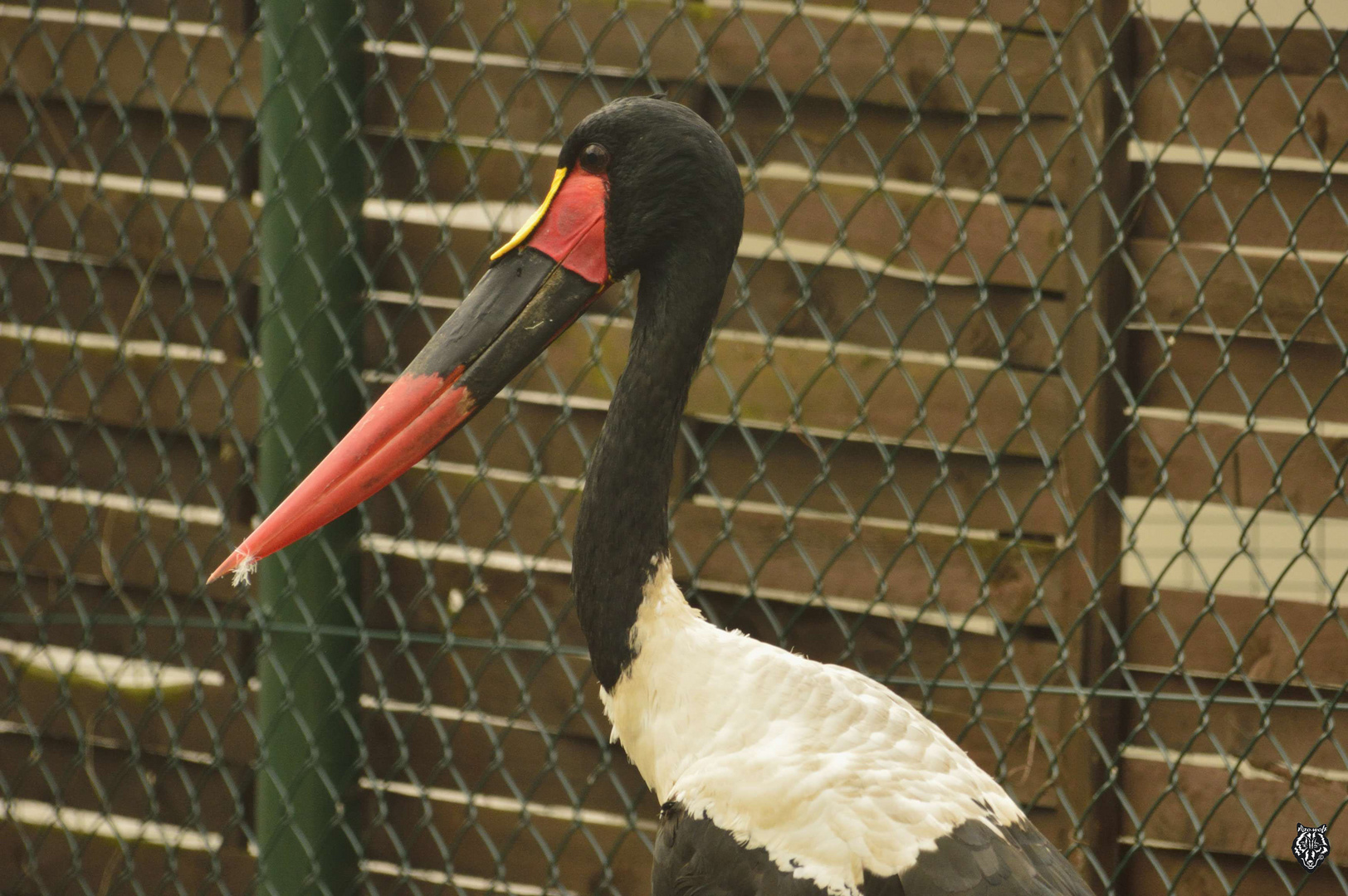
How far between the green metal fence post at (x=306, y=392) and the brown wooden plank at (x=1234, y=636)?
1.43 metres

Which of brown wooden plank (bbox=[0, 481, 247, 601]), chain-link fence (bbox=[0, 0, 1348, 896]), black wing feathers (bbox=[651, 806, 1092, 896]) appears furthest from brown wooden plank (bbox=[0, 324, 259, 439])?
black wing feathers (bbox=[651, 806, 1092, 896])

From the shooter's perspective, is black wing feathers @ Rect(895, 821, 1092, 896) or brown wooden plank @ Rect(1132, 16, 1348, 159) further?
brown wooden plank @ Rect(1132, 16, 1348, 159)

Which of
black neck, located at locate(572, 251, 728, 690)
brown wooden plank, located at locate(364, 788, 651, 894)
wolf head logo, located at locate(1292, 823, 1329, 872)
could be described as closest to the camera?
black neck, located at locate(572, 251, 728, 690)

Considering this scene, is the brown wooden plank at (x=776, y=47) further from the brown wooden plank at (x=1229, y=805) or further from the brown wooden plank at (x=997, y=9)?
the brown wooden plank at (x=1229, y=805)

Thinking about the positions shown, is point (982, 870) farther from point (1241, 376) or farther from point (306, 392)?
point (306, 392)


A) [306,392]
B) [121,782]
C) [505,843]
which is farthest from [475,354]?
[121,782]

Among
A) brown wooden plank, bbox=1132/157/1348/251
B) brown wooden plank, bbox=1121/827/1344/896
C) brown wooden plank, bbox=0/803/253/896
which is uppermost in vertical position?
brown wooden plank, bbox=1132/157/1348/251

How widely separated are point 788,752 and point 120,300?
195cm

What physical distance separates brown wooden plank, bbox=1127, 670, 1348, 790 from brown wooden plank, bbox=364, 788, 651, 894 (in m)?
0.97

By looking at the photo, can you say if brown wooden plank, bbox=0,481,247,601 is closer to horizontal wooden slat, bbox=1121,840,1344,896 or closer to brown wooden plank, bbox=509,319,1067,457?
brown wooden plank, bbox=509,319,1067,457

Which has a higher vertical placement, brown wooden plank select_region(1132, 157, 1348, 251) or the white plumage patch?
brown wooden plank select_region(1132, 157, 1348, 251)

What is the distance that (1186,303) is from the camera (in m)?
2.36

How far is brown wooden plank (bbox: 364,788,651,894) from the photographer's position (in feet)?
8.26

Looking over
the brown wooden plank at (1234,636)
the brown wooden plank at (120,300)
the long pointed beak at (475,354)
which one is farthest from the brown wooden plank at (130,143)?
the brown wooden plank at (1234,636)
